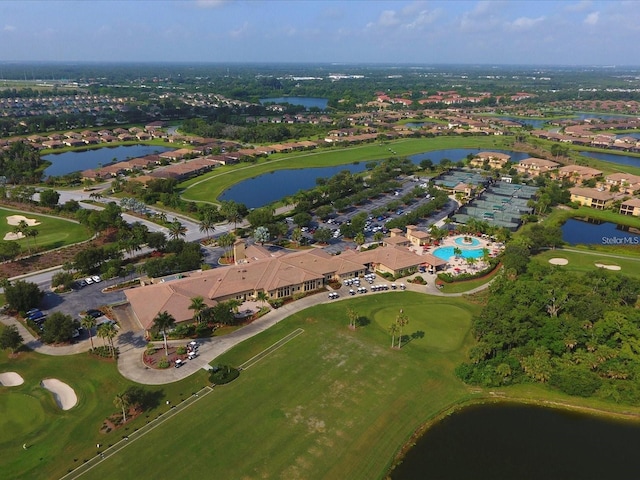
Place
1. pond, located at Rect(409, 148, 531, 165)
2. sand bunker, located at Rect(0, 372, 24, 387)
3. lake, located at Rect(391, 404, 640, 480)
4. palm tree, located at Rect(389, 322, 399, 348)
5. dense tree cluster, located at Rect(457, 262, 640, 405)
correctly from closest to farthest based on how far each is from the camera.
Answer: lake, located at Rect(391, 404, 640, 480)
dense tree cluster, located at Rect(457, 262, 640, 405)
sand bunker, located at Rect(0, 372, 24, 387)
palm tree, located at Rect(389, 322, 399, 348)
pond, located at Rect(409, 148, 531, 165)

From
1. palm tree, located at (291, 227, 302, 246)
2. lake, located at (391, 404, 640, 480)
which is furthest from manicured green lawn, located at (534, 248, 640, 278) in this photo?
palm tree, located at (291, 227, 302, 246)

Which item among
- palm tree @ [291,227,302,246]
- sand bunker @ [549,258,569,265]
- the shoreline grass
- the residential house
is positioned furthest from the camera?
the residential house

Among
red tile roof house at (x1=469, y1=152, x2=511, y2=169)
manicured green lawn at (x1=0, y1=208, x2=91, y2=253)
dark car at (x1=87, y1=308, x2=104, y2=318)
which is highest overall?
red tile roof house at (x1=469, y1=152, x2=511, y2=169)

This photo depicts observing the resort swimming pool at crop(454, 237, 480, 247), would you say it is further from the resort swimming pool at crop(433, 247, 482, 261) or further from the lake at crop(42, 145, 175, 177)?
the lake at crop(42, 145, 175, 177)

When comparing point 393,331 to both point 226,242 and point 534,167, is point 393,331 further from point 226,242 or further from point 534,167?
point 534,167

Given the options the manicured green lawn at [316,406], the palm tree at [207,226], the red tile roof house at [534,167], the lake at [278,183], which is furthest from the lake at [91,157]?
the red tile roof house at [534,167]

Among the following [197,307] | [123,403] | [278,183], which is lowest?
[123,403]

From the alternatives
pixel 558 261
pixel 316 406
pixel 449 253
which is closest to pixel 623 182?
pixel 558 261
